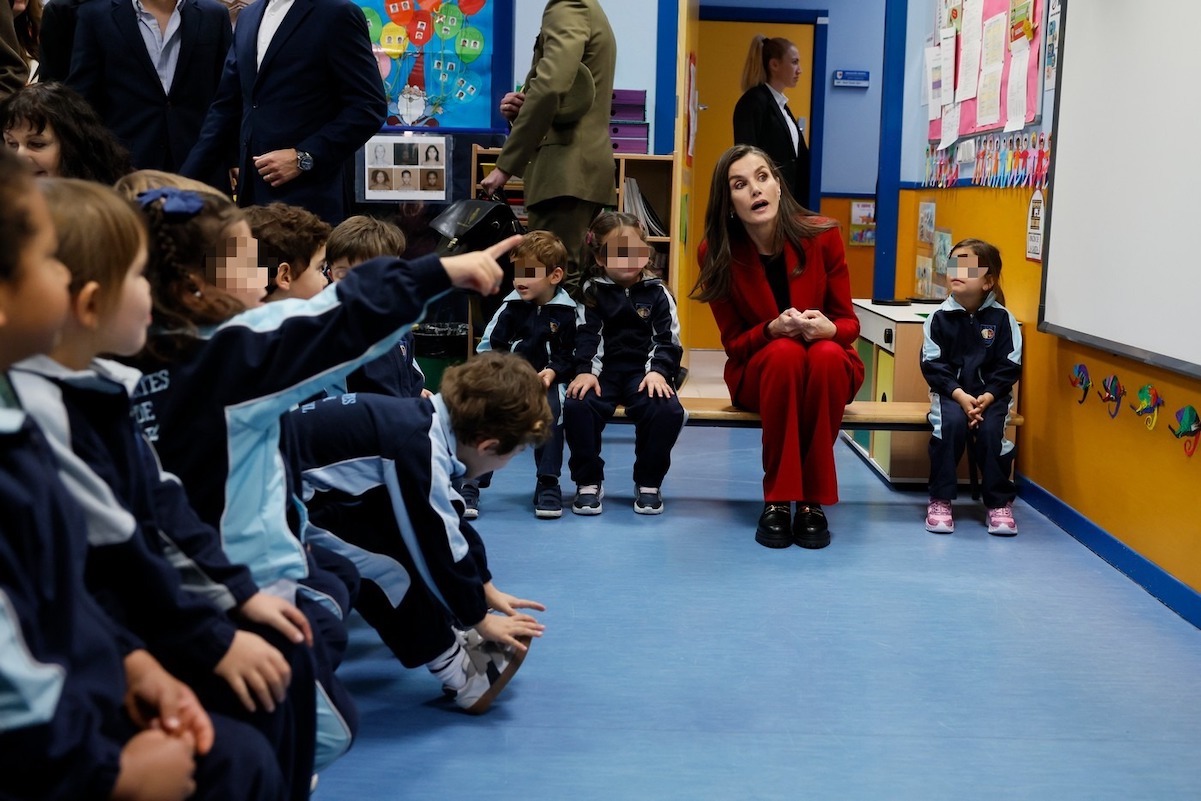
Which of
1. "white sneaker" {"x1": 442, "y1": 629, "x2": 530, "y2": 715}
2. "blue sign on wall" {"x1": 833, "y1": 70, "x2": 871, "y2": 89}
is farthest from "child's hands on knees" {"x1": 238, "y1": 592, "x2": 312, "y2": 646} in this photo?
"blue sign on wall" {"x1": 833, "y1": 70, "x2": 871, "y2": 89}

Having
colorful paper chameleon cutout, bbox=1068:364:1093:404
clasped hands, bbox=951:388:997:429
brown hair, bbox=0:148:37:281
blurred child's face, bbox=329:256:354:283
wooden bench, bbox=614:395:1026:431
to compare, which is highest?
brown hair, bbox=0:148:37:281

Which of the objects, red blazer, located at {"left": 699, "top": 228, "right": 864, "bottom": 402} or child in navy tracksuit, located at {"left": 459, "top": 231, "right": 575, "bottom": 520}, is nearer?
red blazer, located at {"left": 699, "top": 228, "right": 864, "bottom": 402}

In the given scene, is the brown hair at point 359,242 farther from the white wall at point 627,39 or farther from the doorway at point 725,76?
the doorway at point 725,76

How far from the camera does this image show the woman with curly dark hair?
8.24 feet

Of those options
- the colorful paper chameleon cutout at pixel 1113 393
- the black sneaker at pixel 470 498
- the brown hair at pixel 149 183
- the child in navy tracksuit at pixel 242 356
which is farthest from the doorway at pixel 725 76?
the child in navy tracksuit at pixel 242 356

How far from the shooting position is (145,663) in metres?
1.13

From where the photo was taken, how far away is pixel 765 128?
5.78m

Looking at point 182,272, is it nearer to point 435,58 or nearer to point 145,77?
point 145,77

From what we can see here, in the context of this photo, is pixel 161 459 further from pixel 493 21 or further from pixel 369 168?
pixel 493 21

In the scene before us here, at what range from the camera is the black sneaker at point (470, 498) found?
345cm

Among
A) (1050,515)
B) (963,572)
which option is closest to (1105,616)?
(963,572)

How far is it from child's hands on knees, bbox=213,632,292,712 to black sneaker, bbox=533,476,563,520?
7.11 feet

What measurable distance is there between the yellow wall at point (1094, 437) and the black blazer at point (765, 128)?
1.47 meters

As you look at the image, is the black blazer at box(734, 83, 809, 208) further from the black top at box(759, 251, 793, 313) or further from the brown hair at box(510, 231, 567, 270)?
the brown hair at box(510, 231, 567, 270)
